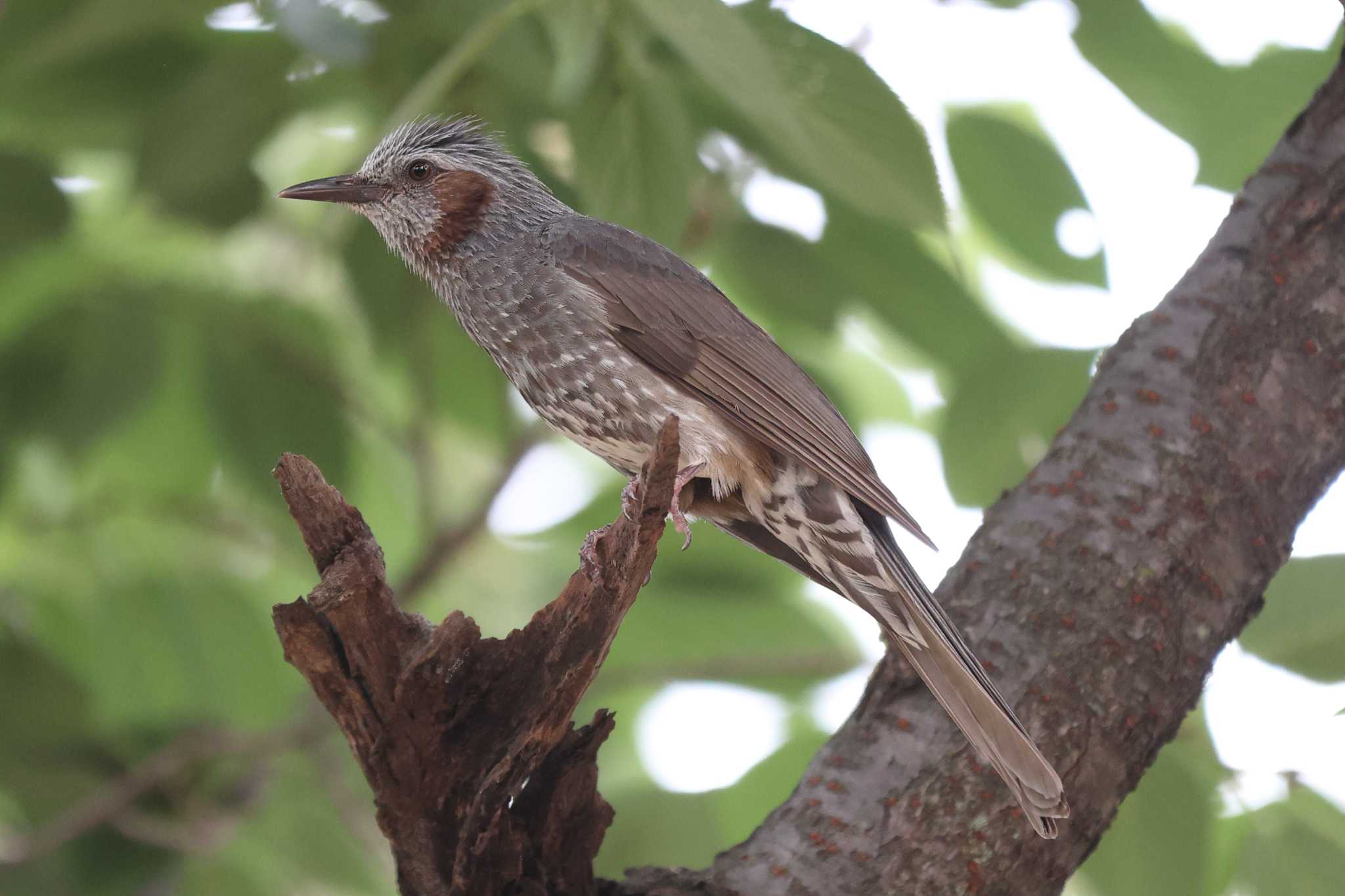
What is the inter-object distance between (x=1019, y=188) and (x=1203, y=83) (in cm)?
51

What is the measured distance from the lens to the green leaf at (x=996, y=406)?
3.61 meters

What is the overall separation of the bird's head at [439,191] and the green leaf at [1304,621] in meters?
2.27

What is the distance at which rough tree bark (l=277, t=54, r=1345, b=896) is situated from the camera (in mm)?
2598

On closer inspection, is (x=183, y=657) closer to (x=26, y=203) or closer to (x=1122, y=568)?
(x=26, y=203)

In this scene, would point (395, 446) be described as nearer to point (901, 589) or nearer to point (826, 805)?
point (901, 589)

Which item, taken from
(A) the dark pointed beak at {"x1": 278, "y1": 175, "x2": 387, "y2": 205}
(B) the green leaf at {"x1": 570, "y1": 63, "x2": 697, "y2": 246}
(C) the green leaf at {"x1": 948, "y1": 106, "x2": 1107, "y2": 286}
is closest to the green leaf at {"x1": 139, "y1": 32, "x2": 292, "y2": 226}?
(A) the dark pointed beak at {"x1": 278, "y1": 175, "x2": 387, "y2": 205}

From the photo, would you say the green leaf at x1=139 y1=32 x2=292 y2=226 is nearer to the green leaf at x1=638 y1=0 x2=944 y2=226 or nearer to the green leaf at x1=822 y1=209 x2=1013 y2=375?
the green leaf at x1=638 y1=0 x2=944 y2=226

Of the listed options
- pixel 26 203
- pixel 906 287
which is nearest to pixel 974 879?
pixel 906 287

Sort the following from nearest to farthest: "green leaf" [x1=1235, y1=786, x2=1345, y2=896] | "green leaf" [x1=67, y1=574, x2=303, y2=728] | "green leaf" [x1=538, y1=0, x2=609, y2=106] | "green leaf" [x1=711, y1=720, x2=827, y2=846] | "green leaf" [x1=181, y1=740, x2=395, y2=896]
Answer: "green leaf" [x1=538, y1=0, x2=609, y2=106], "green leaf" [x1=1235, y1=786, x2=1345, y2=896], "green leaf" [x1=711, y1=720, x2=827, y2=846], "green leaf" [x1=67, y1=574, x2=303, y2=728], "green leaf" [x1=181, y1=740, x2=395, y2=896]

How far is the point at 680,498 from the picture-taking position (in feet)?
12.0

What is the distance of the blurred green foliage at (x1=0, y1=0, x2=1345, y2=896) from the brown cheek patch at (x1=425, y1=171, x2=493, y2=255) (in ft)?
0.65

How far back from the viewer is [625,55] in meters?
3.05

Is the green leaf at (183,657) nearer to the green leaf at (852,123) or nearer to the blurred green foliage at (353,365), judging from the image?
the blurred green foliage at (353,365)

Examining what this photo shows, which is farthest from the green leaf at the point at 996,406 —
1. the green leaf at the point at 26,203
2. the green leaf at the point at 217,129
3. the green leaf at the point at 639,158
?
the green leaf at the point at 26,203
